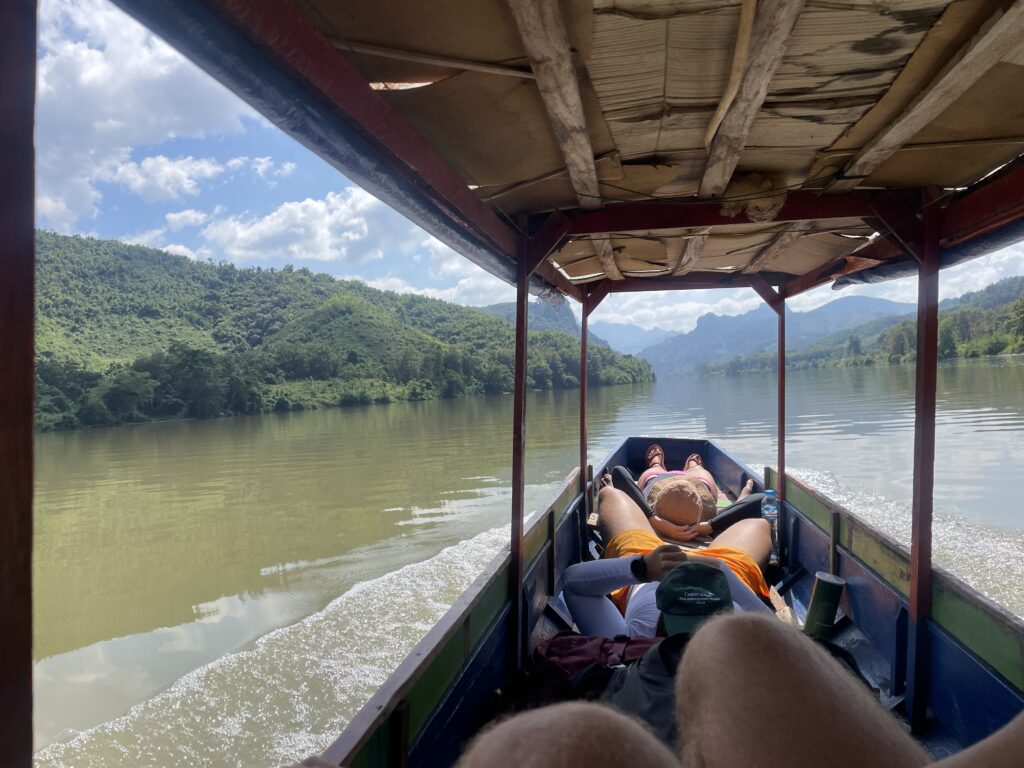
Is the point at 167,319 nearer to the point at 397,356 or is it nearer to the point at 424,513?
the point at 397,356

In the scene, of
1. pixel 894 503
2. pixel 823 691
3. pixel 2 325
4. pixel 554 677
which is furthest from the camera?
pixel 894 503

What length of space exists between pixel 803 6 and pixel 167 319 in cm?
6965

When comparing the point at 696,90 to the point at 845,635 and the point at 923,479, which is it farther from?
the point at 845,635

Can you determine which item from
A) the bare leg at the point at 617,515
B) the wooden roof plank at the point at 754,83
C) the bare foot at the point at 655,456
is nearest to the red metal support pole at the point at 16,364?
the wooden roof plank at the point at 754,83

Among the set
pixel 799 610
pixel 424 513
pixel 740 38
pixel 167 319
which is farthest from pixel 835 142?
pixel 167 319

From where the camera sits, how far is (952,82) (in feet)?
5.00

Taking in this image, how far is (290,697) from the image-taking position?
493 cm

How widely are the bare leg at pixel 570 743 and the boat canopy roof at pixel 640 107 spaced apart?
104 centimetres

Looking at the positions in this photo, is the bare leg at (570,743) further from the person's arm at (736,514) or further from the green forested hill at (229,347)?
the green forested hill at (229,347)

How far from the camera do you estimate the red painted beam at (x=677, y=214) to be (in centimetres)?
263

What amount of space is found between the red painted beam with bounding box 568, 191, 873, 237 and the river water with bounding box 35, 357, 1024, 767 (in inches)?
153

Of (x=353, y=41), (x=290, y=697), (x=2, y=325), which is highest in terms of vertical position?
(x=353, y=41)

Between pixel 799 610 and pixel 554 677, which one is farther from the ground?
pixel 554 677

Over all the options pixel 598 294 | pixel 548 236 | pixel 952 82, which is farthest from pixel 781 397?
pixel 952 82
